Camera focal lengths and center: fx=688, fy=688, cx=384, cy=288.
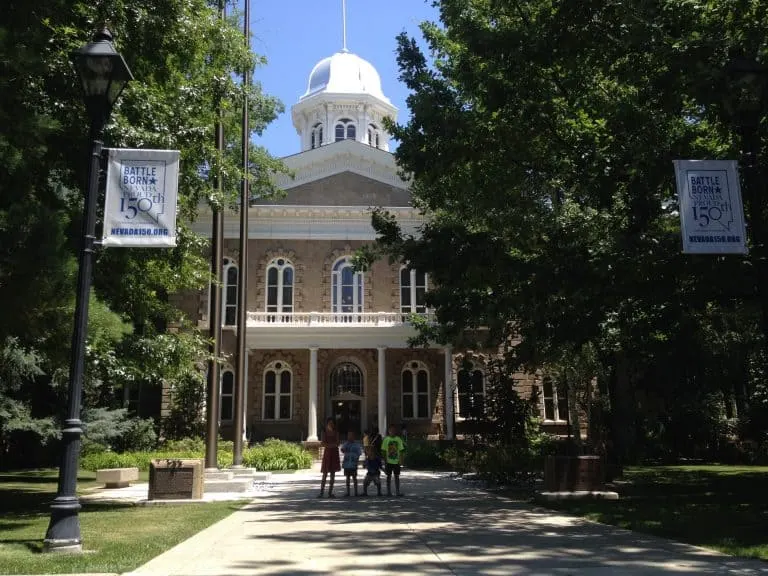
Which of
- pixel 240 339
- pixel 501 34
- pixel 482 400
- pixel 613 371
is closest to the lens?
pixel 501 34

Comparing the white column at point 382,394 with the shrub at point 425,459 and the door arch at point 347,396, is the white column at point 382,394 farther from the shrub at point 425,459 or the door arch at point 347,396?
the shrub at point 425,459

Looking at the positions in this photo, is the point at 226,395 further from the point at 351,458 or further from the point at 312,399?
the point at 351,458

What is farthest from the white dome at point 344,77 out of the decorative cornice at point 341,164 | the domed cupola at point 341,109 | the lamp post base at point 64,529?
the lamp post base at point 64,529

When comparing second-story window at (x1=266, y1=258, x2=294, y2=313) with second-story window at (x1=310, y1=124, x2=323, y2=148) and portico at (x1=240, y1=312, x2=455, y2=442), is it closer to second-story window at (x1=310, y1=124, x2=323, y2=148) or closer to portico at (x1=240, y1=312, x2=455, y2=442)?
portico at (x1=240, y1=312, x2=455, y2=442)

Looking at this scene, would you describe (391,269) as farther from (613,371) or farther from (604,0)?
(604,0)

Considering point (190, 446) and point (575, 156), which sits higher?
point (575, 156)

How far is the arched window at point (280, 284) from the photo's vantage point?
1318 inches

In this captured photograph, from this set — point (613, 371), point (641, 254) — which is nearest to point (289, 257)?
point (613, 371)

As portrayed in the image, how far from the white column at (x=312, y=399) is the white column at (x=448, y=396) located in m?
5.93

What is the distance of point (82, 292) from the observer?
27.2 ft

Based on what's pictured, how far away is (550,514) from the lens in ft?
38.3

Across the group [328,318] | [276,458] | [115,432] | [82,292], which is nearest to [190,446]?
[115,432]

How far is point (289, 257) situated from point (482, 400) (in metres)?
14.0

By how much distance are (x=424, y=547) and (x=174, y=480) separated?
25.4 ft
